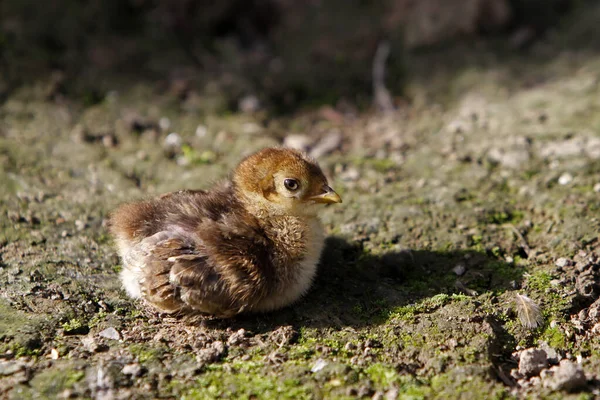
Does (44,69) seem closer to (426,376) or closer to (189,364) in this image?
(189,364)

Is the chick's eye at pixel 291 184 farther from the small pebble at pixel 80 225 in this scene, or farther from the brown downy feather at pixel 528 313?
the small pebble at pixel 80 225

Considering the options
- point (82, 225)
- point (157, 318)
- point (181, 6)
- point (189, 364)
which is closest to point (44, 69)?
point (181, 6)

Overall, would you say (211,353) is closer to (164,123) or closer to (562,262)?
(562,262)

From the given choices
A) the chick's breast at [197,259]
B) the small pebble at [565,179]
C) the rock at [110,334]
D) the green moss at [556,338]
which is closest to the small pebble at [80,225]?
the chick's breast at [197,259]

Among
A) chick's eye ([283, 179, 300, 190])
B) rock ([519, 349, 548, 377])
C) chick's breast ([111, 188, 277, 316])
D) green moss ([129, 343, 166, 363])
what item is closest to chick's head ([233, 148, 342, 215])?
chick's eye ([283, 179, 300, 190])

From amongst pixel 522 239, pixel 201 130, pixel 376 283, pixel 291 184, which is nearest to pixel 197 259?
pixel 291 184

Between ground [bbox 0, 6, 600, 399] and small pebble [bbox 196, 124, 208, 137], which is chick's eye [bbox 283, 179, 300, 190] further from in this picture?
small pebble [bbox 196, 124, 208, 137]
